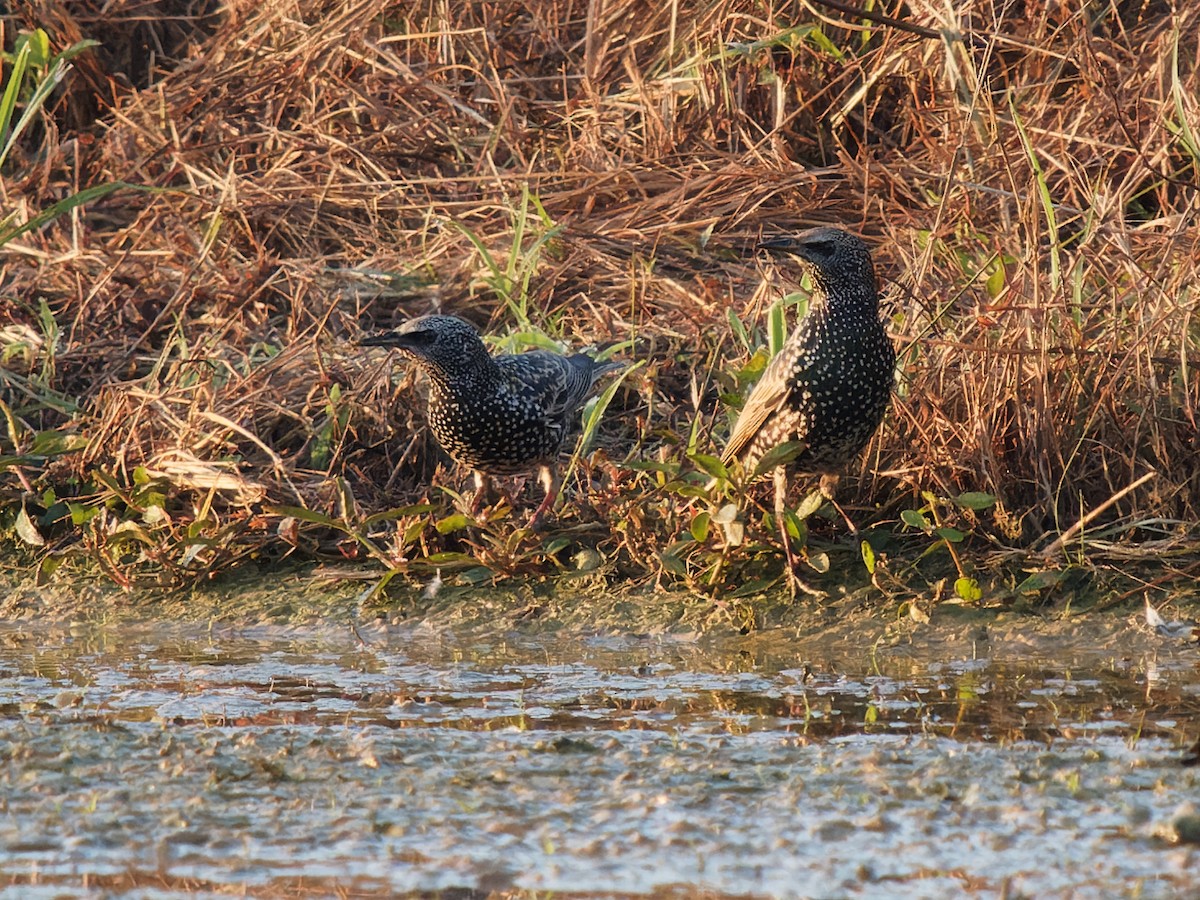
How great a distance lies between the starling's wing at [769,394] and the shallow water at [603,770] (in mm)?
681

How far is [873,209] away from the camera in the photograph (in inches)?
293

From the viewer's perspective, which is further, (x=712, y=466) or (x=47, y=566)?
(x=47, y=566)

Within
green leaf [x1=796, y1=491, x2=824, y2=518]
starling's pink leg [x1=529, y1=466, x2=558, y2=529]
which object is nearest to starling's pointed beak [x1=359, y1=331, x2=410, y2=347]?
starling's pink leg [x1=529, y1=466, x2=558, y2=529]

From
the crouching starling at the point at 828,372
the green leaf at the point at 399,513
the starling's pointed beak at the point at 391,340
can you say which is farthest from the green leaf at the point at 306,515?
the crouching starling at the point at 828,372

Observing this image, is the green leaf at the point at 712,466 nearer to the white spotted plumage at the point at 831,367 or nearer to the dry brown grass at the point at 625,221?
the white spotted plumage at the point at 831,367

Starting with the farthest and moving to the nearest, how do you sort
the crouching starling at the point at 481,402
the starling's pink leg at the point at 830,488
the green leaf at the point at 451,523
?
the crouching starling at the point at 481,402, the green leaf at the point at 451,523, the starling's pink leg at the point at 830,488

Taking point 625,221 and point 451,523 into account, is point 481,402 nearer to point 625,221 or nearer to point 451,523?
point 451,523

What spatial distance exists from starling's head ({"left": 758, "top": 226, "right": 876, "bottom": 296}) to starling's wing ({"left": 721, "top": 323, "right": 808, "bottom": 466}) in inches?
7.2

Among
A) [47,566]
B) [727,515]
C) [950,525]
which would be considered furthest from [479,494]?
[950,525]

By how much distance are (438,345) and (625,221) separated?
79.1 inches

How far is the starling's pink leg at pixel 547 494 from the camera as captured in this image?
584 centimetres

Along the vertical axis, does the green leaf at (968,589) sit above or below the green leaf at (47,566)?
above

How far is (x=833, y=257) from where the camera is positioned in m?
5.38

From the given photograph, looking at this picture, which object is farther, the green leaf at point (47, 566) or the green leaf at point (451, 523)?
the green leaf at point (47, 566)
